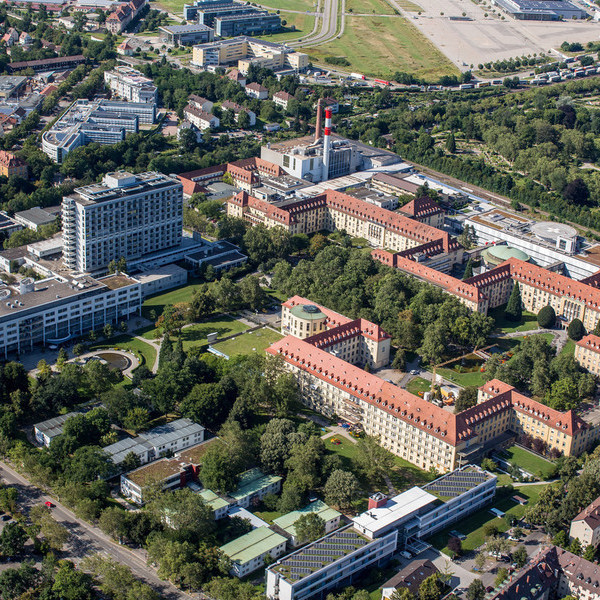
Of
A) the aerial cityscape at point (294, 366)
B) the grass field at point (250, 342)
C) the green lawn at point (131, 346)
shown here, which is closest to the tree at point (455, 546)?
the aerial cityscape at point (294, 366)

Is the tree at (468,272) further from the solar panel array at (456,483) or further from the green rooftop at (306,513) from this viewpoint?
the green rooftop at (306,513)

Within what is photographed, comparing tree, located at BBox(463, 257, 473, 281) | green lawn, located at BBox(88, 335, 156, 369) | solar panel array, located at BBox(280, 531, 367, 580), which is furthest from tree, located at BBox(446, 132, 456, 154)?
solar panel array, located at BBox(280, 531, 367, 580)

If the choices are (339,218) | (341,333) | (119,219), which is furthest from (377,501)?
(339,218)

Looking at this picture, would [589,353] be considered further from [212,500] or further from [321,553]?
[212,500]

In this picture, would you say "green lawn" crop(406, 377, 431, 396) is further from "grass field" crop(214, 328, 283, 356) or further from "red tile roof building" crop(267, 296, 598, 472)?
"grass field" crop(214, 328, 283, 356)

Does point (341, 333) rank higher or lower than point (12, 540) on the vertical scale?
higher

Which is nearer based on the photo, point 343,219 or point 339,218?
point 343,219
